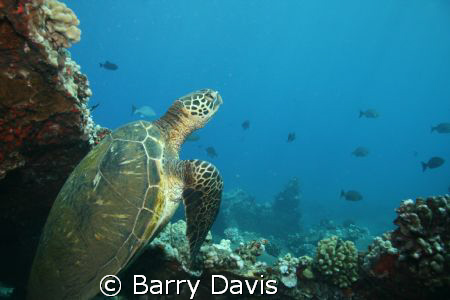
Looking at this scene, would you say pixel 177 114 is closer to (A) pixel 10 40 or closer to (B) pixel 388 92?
(A) pixel 10 40

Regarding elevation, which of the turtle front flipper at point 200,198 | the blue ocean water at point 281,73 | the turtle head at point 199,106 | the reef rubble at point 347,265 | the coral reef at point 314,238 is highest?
the blue ocean water at point 281,73

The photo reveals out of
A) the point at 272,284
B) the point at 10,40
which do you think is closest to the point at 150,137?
the point at 10,40

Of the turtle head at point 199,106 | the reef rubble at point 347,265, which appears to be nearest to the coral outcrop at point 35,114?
the turtle head at point 199,106

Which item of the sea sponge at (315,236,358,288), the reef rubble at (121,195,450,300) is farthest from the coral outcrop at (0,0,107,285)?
the sea sponge at (315,236,358,288)

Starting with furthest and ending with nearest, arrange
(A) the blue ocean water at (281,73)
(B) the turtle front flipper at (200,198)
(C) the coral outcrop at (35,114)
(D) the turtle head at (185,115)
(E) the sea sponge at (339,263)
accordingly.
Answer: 1. (A) the blue ocean water at (281,73)
2. (D) the turtle head at (185,115)
3. (E) the sea sponge at (339,263)
4. (B) the turtle front flipper at (200,198)
5. (C) the coral outcrop at (35,114)

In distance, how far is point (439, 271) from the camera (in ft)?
8.77

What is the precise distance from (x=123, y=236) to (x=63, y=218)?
0.68m

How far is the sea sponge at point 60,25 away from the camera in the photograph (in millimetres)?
2732

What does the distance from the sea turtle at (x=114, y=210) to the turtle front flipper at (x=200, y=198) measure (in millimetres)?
11

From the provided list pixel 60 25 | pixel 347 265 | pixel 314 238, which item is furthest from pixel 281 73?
pixel 60 25

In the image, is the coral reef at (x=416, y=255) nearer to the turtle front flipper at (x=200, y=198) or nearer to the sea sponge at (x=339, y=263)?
the sea sponge at (x=339, y=263)

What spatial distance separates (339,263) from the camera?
3.38 metres

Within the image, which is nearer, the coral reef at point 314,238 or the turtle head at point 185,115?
the turtle head at point 185,115

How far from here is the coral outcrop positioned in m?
2.30
